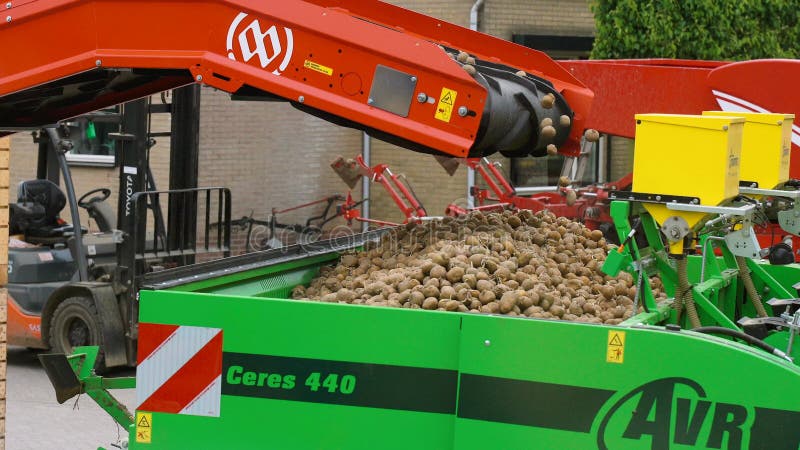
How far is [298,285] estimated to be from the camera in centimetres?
559

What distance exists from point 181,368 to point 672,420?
167 centimetres

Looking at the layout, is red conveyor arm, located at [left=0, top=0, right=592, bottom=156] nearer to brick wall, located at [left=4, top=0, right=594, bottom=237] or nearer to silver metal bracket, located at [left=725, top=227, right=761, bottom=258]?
silver metal bracket, located at [left=725, top=227, right=761, bottom=258]

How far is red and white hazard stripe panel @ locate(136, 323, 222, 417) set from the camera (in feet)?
13.7

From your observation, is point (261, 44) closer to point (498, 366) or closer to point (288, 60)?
point (288, 60)

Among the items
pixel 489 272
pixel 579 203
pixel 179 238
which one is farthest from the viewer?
pixel 579 203

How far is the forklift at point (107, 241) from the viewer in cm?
991

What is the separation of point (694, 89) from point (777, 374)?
591 centimetres

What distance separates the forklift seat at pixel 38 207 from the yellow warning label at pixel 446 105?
7.12 metres

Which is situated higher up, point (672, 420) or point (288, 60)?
point (288, 60)

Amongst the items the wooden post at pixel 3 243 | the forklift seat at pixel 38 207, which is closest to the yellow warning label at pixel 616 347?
the wooden post at pixel 3 243

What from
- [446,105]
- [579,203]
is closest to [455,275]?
[446,105]

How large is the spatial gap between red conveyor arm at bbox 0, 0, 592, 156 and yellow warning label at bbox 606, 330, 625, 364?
3.68 feet

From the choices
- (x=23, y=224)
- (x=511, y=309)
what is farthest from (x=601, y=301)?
(x=23, y=224)

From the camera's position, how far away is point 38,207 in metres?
11.0
